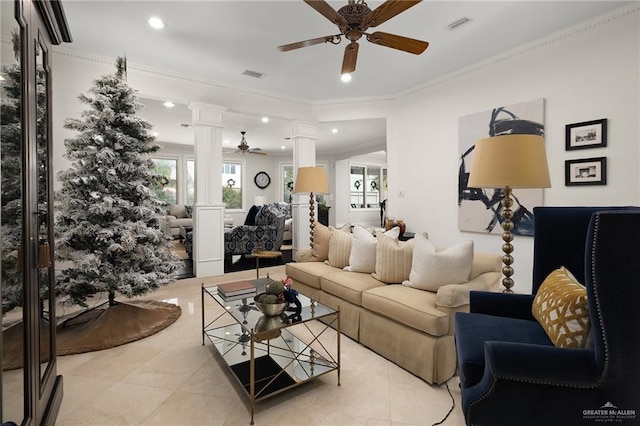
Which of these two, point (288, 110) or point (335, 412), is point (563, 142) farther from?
point (288, 110)

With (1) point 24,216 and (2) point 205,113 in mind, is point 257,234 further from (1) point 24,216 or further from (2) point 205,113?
(1) point 24,216

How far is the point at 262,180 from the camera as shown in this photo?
1070 cm

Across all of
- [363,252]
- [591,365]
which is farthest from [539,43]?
[591,365]

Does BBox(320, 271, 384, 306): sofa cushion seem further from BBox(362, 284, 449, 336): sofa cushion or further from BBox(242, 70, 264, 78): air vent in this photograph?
BBox(242, 70, 264, 78): air vent

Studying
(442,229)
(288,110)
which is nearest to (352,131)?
(288,110)

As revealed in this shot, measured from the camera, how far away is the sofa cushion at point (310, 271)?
312cm

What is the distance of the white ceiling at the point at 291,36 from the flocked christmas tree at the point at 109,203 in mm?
598

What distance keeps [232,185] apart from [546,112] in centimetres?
859

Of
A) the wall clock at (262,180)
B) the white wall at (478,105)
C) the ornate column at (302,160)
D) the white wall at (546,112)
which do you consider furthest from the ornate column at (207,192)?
the wall clock at (262,180)

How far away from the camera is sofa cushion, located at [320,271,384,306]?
8.57 feet

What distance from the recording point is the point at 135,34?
339 cm

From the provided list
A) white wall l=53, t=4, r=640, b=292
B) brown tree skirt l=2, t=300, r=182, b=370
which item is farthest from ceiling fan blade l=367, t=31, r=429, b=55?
brown tree skirt l=2, t=300, r=182, b=370

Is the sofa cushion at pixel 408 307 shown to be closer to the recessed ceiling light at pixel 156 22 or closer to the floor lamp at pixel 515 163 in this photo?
the floor lamp at pixel 515 163

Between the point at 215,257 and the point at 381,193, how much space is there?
784cm
